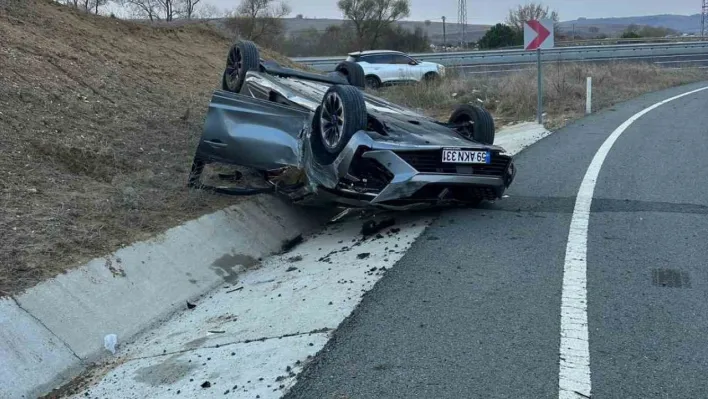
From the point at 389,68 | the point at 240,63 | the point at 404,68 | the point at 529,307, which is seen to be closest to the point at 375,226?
the point at 529,307

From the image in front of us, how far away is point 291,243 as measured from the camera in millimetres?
7582

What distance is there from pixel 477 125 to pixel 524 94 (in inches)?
428

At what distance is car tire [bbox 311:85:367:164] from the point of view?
6.60 meters

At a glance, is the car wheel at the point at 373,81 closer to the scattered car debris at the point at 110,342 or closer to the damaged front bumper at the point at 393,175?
the damaged front bumper at the point at 393,175

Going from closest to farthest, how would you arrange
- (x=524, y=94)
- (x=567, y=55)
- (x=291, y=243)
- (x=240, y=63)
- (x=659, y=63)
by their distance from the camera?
(x=291, y=243)
(x=240, y=63)
(x=524, y=94)
(x=659, y=63)
(x=567, y=55)

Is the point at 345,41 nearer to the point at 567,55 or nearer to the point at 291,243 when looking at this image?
the point at 567,55

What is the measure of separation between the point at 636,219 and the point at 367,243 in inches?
105

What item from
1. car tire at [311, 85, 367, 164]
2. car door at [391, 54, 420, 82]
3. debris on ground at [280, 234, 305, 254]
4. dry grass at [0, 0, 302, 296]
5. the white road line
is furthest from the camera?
car door at [391, 54, 420, 82]

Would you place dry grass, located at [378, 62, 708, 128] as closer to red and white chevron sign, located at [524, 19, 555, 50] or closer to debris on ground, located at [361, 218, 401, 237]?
red and white chevron sign, located at [524, 19, 555, 50]

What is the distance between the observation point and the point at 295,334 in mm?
4504

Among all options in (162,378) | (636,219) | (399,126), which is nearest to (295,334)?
(162,378)

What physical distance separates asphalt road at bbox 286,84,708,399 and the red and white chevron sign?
685cm

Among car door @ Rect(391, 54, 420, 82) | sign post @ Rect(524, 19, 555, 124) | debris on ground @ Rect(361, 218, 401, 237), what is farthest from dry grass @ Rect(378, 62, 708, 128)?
debris on ground @ Rect(361, 218, 401, 237)

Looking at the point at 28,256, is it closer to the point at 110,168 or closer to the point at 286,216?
the point at 110,168
